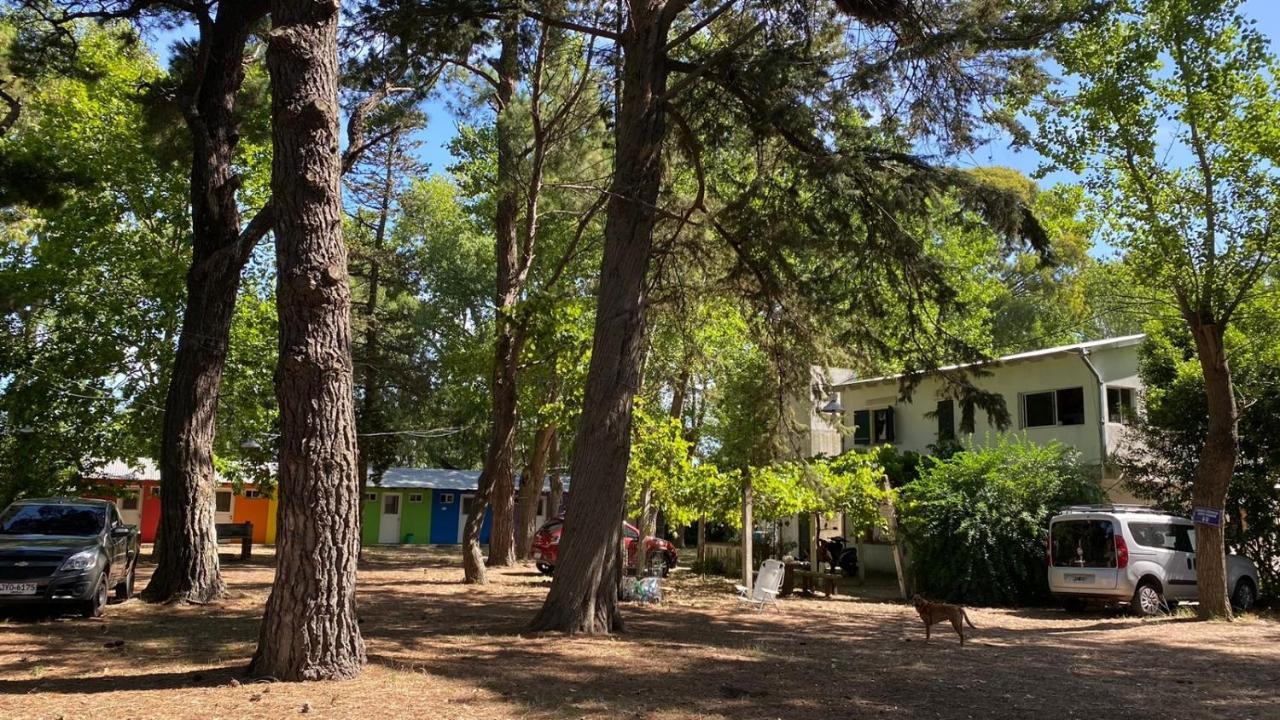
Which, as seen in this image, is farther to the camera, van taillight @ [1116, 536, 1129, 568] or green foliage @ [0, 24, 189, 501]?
green foliage @ [0, 24, 189, 501]

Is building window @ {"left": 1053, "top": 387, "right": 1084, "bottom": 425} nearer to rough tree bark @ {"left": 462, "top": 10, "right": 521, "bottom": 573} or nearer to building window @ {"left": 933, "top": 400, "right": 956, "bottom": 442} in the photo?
building window @ {"left": 933, "top": 400, "right": 956, "bottom": 442}

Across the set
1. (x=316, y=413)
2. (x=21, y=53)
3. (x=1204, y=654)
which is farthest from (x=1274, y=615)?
(x=21, y=53)

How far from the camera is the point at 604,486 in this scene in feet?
32.9

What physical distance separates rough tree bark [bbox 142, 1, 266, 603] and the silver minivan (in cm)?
1420

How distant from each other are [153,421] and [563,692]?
16.9m

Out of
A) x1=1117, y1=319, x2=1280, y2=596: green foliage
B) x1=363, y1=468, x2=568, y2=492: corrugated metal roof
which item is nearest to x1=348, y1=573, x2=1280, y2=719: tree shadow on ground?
x1=1117, y1=319, x2=1280, y2=596: green foliage

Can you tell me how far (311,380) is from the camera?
279 inches

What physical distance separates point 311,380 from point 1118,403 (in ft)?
67.3

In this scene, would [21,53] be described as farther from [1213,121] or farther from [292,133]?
[1213,121]

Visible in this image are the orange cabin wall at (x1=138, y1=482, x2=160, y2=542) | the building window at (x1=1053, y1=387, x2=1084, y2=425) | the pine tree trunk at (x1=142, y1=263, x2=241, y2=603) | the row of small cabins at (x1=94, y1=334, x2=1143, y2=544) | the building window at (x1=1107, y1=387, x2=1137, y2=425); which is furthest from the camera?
the orange cabin wall at (x1=138, y1=482, x2=160, y2=542)

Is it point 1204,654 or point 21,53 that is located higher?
point 21,53

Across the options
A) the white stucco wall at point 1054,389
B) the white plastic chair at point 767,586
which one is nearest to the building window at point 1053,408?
the white stucco wall at point 1054,389

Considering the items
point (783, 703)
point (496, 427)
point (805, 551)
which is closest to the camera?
point (783, 703)

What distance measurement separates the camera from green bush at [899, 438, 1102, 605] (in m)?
17.0
